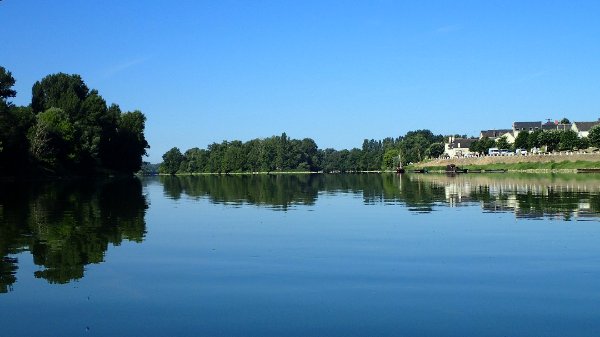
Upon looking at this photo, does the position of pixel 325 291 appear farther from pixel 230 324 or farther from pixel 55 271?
pixel 55 271

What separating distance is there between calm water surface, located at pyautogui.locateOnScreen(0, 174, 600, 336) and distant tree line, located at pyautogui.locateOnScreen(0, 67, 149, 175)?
73.5 m

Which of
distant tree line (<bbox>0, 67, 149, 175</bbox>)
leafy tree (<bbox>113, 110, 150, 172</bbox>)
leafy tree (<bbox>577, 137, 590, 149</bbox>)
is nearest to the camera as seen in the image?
distant tree line (<bbox>0, 67, 149, 175</bbox>)

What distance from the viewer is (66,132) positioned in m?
113

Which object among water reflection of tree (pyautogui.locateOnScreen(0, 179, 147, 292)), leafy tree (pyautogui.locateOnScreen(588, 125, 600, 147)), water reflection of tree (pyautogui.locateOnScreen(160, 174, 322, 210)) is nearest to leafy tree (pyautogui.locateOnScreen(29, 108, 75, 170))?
water reflection of tree (pyautogui.locateOnScreen(160, 174, 322, 210))

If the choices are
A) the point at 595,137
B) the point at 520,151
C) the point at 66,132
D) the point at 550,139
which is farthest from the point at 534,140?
the point at 66,132

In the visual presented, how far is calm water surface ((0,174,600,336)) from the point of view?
11047mm

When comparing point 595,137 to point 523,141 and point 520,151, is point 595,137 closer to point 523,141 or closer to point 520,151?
point 523,141

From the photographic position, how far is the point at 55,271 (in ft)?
52.4

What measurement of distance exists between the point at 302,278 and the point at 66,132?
106 m

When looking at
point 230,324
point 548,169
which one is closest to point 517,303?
point 230,324

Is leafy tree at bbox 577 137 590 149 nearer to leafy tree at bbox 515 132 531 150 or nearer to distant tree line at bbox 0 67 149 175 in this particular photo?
leafy tree at bbox 515 132 531 150

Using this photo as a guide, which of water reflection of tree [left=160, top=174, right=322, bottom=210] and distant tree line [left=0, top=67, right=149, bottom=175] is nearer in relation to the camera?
water reflection of tree [left=160, top=174, right=322, bottom=210]

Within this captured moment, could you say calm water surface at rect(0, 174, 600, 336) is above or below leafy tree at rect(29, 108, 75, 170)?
below

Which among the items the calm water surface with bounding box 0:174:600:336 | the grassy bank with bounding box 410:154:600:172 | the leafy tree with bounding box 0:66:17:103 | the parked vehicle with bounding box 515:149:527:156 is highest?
the leafy tree with bounding box 0:66:17:103
